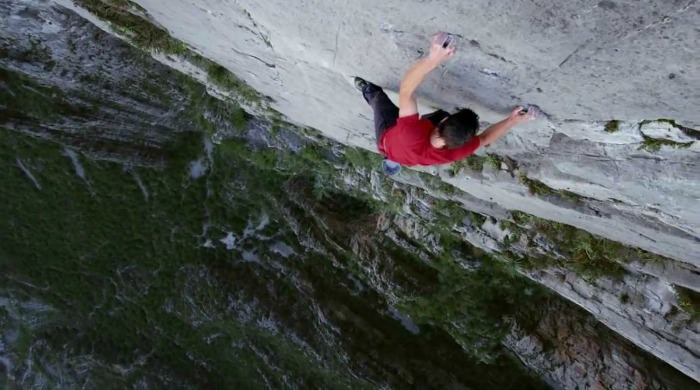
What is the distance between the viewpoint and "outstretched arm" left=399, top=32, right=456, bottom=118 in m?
4.15

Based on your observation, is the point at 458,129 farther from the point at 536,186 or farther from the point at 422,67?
the point at 536,186

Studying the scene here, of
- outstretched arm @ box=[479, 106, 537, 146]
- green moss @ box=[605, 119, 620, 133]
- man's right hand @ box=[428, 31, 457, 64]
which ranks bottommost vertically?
outstretched arm @ box=[479, 106, 537, 146]

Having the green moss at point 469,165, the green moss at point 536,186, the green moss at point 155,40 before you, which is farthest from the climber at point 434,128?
the green moss at point 155,40

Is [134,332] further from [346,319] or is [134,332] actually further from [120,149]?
[346,319]

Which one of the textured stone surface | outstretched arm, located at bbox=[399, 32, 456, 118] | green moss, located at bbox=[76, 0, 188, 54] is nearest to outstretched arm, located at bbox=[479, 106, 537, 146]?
the textured stone surface

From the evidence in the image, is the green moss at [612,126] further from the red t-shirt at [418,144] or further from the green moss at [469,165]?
the green moss at [469,165]

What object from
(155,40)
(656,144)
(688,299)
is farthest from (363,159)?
(656,144)

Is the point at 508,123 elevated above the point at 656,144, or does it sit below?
below

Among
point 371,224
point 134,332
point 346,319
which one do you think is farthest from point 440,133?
point 134,332

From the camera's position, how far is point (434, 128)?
4699mm

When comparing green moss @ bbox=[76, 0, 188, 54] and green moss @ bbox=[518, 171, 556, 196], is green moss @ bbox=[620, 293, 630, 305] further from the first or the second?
green moss @ bbox=[76, 0, 188, 54]

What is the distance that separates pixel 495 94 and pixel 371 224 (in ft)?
22.8

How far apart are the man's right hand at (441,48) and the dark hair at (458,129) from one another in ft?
1.71

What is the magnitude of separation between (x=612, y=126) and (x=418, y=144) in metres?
1.56
